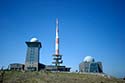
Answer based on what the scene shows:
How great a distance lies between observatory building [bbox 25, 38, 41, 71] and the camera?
91.6 meters

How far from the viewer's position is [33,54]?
307 ft

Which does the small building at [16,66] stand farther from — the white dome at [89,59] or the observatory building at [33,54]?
the white dome at [89,59]

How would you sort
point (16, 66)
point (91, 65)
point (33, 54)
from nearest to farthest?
point (33, 54), point (16, 66), point (91, 65)

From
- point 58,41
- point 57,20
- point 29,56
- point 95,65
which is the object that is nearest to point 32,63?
point 29,56

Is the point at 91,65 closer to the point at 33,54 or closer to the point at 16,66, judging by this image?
the point at 33,54

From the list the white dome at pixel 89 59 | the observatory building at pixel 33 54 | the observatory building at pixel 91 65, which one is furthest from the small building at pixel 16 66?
the white dome at pixel 89 59

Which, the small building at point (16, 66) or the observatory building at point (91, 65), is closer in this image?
the small building at point (16, 66)

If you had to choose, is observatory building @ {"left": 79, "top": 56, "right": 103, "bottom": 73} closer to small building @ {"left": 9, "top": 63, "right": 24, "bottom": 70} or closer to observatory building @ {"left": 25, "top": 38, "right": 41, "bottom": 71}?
observatory building @ {"left": 25, "top": 38, "right": 41, "bottom": 71}

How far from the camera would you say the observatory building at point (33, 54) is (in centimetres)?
9163

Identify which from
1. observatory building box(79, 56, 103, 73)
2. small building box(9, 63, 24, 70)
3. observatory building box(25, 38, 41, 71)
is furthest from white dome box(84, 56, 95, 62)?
small building box(9, 63, 24, 70)

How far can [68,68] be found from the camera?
101 meters

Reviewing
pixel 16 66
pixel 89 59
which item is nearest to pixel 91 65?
pixel 89 59

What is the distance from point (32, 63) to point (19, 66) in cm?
799

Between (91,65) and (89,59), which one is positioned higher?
(89,59)
